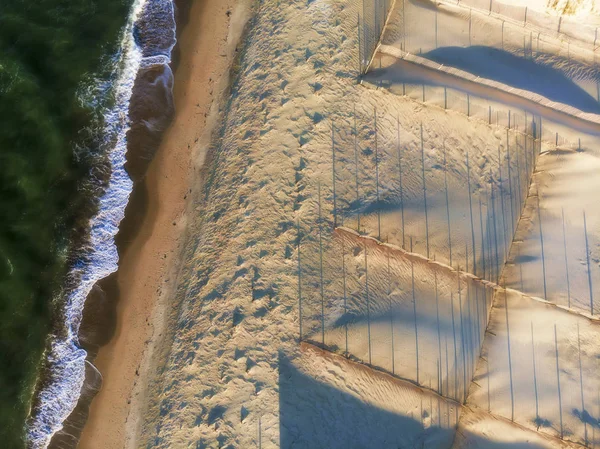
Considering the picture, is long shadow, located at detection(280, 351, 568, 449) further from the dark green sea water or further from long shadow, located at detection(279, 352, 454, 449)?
the dark green sea water

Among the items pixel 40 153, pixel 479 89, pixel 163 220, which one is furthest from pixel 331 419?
pixel 40 153

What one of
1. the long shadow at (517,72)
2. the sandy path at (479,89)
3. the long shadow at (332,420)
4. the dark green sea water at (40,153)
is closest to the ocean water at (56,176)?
the dark green sea water at (40,153)

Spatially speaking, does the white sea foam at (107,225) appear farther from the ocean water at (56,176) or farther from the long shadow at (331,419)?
the long shadow at (331,419)

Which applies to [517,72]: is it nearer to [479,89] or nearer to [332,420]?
[479,89]

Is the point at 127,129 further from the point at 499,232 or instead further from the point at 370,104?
the point at 499,232

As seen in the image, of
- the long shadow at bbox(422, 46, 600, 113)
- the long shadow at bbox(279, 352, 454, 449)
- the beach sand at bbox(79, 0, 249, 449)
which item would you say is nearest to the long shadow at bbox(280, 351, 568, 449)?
the long shadow at bbox(279, 352, 454, 449)

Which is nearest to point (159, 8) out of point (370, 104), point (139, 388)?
point (370, 104)
